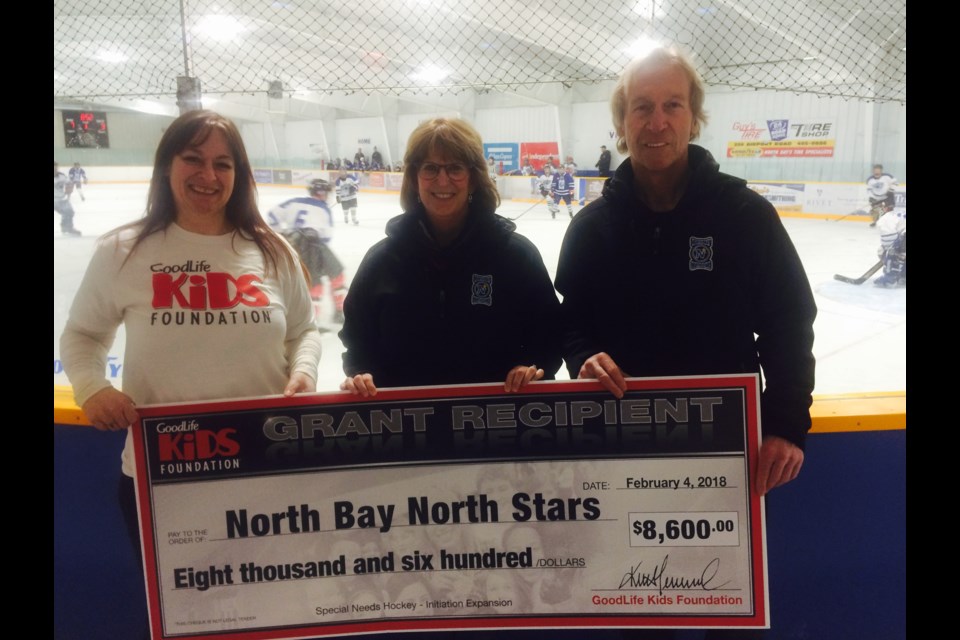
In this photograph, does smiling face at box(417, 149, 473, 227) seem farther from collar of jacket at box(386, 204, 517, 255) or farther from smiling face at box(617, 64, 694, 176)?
smiling face at box(617, 64, 694, 176)

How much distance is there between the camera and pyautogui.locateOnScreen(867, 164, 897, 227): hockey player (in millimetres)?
9432

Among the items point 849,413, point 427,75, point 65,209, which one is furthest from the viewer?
point 65,209

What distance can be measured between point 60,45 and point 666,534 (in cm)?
565

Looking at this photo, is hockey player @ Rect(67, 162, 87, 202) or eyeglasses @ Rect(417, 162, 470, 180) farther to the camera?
hockey player @ Rect(67, 162, 87, 202)

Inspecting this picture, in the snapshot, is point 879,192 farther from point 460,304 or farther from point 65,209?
point 65,209

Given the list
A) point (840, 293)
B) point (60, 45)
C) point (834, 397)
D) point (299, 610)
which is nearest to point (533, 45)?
point (840, 293)

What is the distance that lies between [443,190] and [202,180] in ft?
1.56

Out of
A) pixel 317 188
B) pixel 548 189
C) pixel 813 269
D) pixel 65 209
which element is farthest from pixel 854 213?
pixel 65 209

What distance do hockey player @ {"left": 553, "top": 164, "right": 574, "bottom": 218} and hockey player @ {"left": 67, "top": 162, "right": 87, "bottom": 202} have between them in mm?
6015

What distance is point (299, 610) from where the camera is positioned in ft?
4.94

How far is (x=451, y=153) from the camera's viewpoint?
1407 millimetres

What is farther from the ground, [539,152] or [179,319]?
[539,152]

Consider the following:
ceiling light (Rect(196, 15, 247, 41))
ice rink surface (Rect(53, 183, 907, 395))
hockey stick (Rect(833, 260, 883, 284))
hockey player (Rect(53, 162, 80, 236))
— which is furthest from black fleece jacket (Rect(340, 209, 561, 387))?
hockey player (Rect(53, 162, 80, 236))
